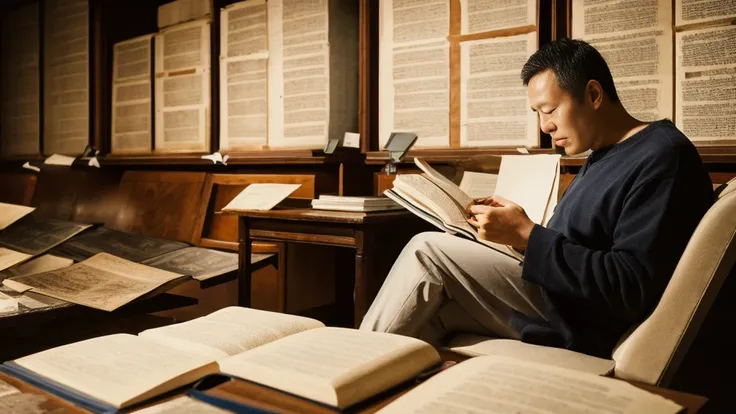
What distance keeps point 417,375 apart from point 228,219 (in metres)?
2.26

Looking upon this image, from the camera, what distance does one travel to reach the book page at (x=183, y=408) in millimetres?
698

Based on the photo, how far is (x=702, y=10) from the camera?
1776 mm

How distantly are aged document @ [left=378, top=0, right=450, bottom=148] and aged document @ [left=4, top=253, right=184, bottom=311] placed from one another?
3.53 ft

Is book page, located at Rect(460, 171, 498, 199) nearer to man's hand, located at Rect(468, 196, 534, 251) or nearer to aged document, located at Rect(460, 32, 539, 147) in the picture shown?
aged document, located at Rect(460, 32, 539, 147)

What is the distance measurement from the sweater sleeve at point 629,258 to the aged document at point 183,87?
225cm

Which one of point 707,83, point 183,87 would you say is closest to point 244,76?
point 183,87

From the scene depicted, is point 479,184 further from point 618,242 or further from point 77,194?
point 77,194

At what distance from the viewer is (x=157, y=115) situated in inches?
130

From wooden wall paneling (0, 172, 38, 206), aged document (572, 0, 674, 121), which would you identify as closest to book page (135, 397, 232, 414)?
aged document (572, 0, 674, 121)

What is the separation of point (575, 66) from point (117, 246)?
2279mm

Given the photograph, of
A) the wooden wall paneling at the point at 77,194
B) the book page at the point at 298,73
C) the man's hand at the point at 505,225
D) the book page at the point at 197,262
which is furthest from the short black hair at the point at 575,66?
the wooden wall paneling at the point at 77,194

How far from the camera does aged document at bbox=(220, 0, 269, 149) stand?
111 inches

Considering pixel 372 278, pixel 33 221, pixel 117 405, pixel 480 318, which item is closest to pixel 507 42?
pixel 372 278

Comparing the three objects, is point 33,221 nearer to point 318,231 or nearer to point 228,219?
point 228,219
